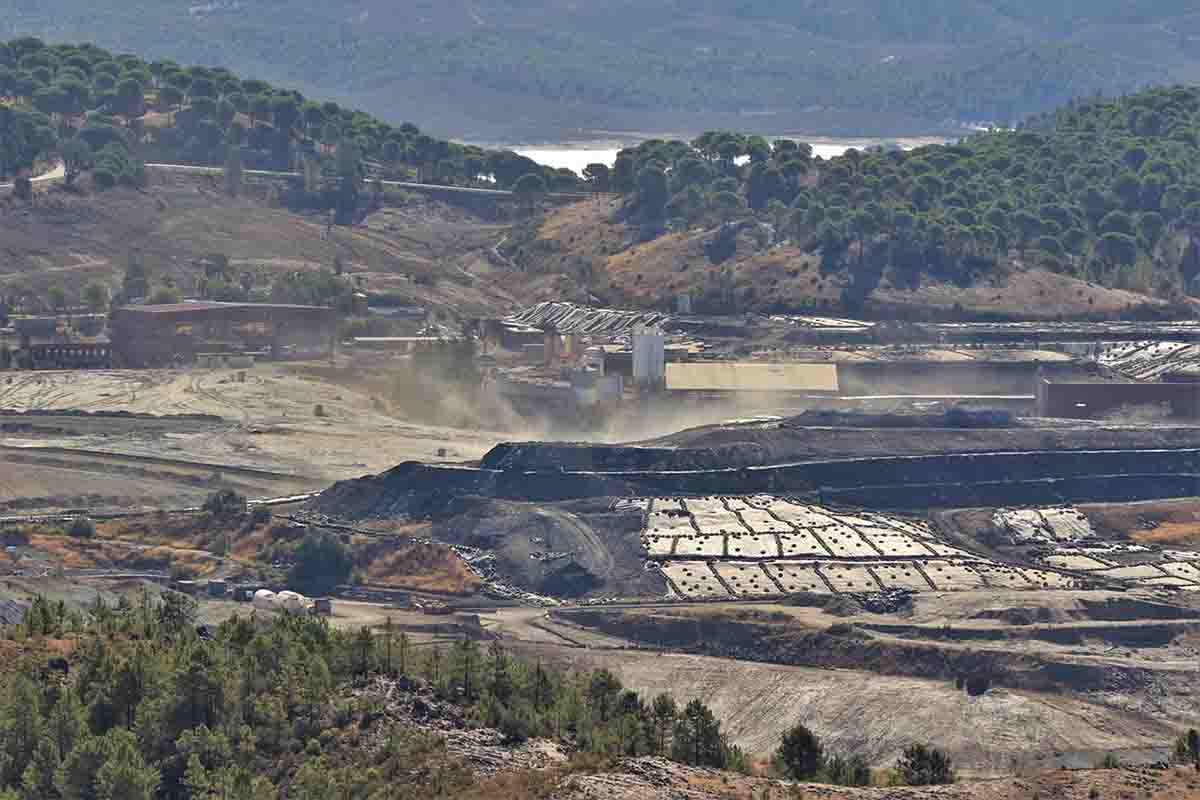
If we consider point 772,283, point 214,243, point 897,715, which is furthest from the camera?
point 214,243

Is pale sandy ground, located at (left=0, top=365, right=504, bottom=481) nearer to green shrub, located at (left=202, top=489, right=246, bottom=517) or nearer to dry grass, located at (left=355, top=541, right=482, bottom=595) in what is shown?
green shrub, located at (left=202, top=489, right=246, bottom=517)

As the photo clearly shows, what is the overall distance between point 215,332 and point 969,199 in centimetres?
4061

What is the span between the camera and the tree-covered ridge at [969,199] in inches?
5246

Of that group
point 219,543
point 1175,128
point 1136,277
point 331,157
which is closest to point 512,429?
point 219,543

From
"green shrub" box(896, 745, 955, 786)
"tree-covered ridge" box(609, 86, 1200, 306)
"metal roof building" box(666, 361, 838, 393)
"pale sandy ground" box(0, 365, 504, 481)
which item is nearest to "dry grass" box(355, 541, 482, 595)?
"pale sandy ground" box(0, 365, 504, 481)

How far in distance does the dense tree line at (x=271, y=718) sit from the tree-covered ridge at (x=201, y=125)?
100831mm

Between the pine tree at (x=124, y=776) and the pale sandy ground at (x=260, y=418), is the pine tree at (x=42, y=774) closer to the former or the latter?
the pine tree at (x=124, y=776)

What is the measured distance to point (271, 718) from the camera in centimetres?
5256

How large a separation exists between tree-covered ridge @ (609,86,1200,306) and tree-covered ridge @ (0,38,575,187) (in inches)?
468

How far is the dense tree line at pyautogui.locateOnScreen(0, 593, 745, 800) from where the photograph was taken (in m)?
48.8

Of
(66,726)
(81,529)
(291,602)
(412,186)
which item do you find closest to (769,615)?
(291,602)

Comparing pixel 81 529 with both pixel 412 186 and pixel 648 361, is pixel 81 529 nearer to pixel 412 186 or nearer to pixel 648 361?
pixel 648 361

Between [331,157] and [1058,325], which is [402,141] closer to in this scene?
[331,157]

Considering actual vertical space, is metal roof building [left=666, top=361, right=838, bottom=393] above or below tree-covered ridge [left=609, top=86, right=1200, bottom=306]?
below
